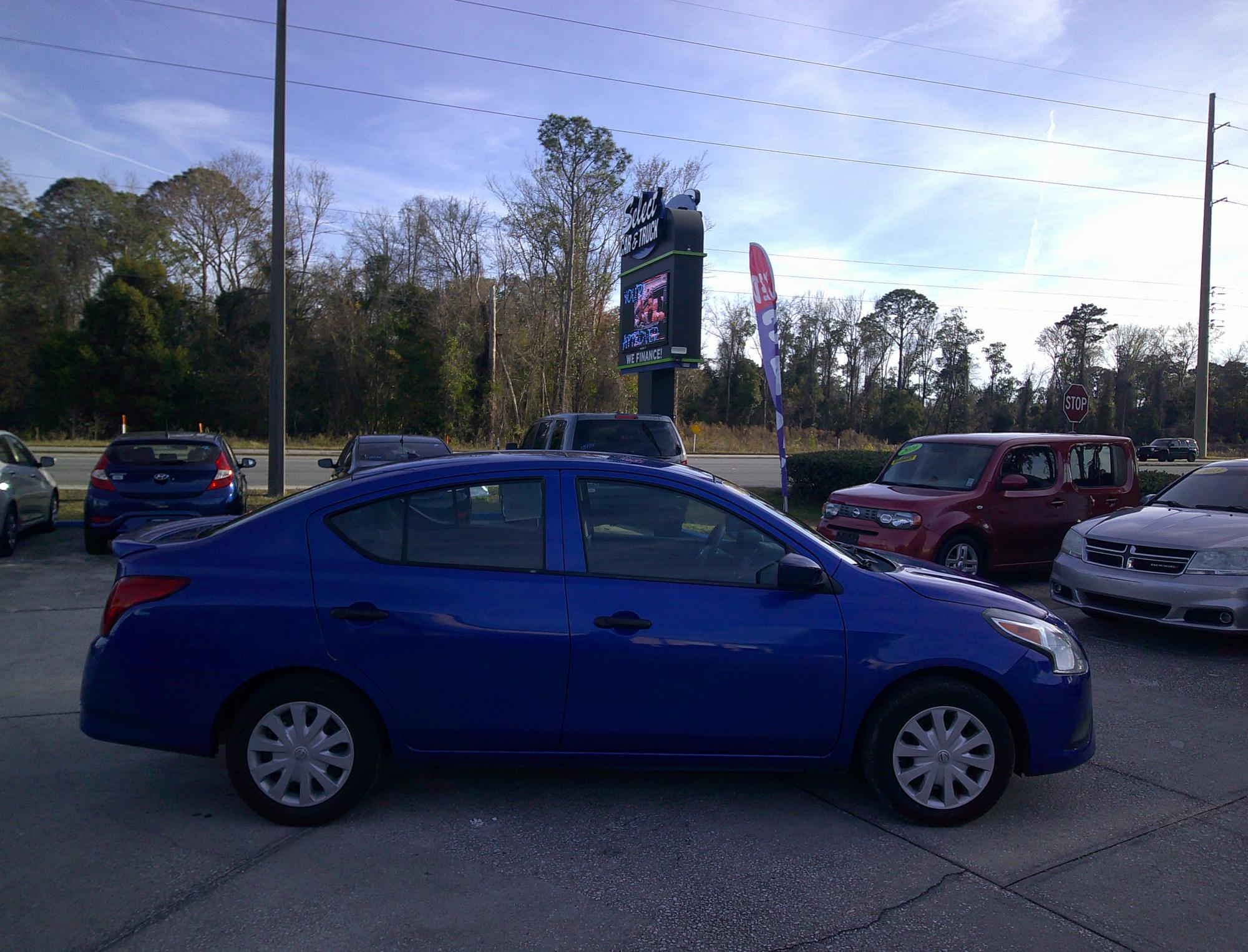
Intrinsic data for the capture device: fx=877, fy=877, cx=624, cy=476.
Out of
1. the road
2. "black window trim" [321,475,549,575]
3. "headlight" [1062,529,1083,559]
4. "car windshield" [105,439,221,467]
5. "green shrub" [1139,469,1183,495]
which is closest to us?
"black window trim" [321,475,549,575]

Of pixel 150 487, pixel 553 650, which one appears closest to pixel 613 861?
pixel 553 650

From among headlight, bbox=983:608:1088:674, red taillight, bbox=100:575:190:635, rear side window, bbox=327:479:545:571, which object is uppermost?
rear side window, bbox=327:479:545:571

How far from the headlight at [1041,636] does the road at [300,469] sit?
1107 cm

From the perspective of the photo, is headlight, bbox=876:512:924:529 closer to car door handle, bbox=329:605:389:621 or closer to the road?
the road

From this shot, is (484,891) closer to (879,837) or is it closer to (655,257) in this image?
(879,837)

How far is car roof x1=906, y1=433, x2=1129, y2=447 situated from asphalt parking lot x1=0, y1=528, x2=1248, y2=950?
5601 millimetres

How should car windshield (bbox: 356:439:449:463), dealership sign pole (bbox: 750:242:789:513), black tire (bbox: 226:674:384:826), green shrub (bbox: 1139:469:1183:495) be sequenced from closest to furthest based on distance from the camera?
black tire (bbox: 226:674:384:826), dealership sign pole (bbox: 750:242:789:513), car windshield (bbox: 356:439:449:463), green shrub (bbox: 1139:469:1183:495)

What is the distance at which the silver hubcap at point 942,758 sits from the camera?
4.10 metres

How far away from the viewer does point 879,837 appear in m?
4.01

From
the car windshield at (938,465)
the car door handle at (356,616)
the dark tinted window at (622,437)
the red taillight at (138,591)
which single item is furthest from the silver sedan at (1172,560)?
the red taillight at (138,591)

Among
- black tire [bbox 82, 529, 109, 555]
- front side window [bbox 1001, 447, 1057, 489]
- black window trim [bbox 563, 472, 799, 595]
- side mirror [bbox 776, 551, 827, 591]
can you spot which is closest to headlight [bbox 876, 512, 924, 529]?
front side window [bbox 1001, 447, 1057, 489]

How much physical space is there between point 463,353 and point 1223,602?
120 feet

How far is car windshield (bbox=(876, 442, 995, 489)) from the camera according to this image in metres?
10.2

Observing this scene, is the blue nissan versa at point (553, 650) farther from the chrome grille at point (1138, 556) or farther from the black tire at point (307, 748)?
the chrome grille at point (1138, 556)
